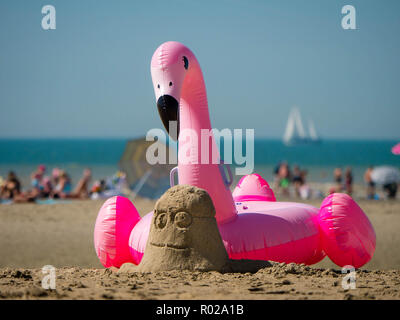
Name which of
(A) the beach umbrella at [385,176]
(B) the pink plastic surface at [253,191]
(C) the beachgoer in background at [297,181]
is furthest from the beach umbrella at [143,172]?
(B) the pink plastic surface at [253,191]

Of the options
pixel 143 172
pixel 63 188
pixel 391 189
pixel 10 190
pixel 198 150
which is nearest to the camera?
pixel 198 150

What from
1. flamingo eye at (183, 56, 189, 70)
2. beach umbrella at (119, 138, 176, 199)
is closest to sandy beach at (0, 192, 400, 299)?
flamingo eye at (183, 56, 189, 70)

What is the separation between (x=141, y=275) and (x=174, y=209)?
63 centimetres

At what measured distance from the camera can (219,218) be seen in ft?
18.1

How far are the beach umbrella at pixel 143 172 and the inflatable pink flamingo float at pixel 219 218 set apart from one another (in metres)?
9.78

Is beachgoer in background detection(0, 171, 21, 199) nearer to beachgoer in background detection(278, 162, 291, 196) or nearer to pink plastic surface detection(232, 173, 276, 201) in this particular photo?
beachgoer in background detection(278, 162, 291, 196)

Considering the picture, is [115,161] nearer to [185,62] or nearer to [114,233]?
[114,233]

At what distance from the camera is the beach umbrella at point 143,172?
52.4 feet

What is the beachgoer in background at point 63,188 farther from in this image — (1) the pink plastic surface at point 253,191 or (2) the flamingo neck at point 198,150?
(2) the flamingo neck at point 198,150

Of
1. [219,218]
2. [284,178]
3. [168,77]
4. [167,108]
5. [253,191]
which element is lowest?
[219,218]

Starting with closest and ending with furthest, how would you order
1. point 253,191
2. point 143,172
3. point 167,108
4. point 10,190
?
1. point 167,108
2. point 253,191
3. point 10,190
4. point 143,172

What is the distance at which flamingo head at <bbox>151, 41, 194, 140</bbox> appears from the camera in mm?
5352

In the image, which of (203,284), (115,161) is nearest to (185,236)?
(203,284)

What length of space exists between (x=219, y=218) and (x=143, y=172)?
10927 mm
